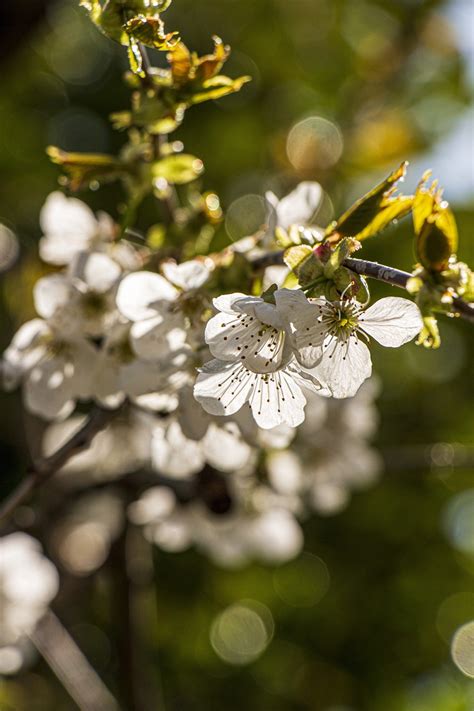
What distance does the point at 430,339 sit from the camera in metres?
0.71

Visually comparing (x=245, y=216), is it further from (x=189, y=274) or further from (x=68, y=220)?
(x=189, y=274)

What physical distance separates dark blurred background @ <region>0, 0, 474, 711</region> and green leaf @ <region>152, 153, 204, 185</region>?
0.85m

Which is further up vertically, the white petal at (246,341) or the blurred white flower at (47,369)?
the white petal at (246,341)

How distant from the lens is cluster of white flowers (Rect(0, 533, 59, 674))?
4.87ft

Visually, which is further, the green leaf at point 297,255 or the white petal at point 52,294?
the white petal at point 52,294

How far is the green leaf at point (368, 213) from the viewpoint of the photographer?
76 cm

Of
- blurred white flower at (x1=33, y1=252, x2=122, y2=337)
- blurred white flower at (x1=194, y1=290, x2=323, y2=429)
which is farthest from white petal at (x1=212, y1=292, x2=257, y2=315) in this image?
blurred white flower at (x1=33, y1=252, x2=122, y2=337)

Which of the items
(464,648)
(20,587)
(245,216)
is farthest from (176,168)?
(464,648)

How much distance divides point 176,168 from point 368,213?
0.32m

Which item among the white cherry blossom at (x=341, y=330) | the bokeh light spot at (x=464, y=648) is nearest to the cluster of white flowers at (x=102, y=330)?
Answer: the white cherry blossom at (x=341, y=330)

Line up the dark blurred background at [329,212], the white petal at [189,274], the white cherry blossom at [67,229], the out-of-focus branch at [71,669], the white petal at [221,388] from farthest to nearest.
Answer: the dark blurred background at [329,212]
the out-of-focus branch at [71,669]
the white cherry blossom at [67,229]
the white petal at [189,274]
the white petal at [221,388]

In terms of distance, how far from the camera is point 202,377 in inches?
31.1

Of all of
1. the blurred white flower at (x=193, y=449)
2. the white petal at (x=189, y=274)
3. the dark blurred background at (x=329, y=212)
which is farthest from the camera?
the dark blurred background at (x=329, y=212)

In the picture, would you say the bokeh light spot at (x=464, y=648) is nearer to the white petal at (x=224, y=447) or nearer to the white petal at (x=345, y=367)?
the white petal at (x=224, y=447)
